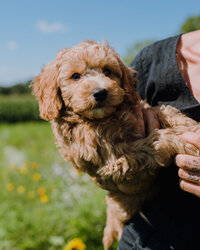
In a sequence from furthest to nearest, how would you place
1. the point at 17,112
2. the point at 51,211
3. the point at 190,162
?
the point at 17,112 → the point at 51,211 → the point at 190,162

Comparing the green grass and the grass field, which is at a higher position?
the grass field

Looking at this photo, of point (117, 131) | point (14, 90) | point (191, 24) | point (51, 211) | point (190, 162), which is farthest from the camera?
point (14, 90)

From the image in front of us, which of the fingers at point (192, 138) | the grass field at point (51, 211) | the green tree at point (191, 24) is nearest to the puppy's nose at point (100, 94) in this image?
the fingers at point (192, 138)

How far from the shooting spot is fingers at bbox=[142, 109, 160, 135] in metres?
2.73

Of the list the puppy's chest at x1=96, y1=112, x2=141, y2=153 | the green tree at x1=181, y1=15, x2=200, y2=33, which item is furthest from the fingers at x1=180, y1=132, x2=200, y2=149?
the green tree at x1=181, y1=15, x2=200, y2=33

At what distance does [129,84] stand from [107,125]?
1.80 feet

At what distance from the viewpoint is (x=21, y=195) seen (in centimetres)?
631

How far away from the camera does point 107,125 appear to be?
2.63 m

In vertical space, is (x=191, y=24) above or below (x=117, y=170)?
below

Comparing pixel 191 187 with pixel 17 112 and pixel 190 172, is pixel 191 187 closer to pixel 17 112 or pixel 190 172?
pixel 190 172

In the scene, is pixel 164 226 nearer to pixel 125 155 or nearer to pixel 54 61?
pixel 125 155

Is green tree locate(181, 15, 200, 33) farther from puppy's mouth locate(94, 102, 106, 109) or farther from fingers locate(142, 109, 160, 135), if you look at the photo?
puppy's mouth locate(94, 102, 106, 109)

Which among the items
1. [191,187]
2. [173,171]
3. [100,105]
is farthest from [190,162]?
[100,105]

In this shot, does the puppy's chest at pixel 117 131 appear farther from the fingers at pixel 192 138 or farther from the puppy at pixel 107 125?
the fingers at pixel 192 138
